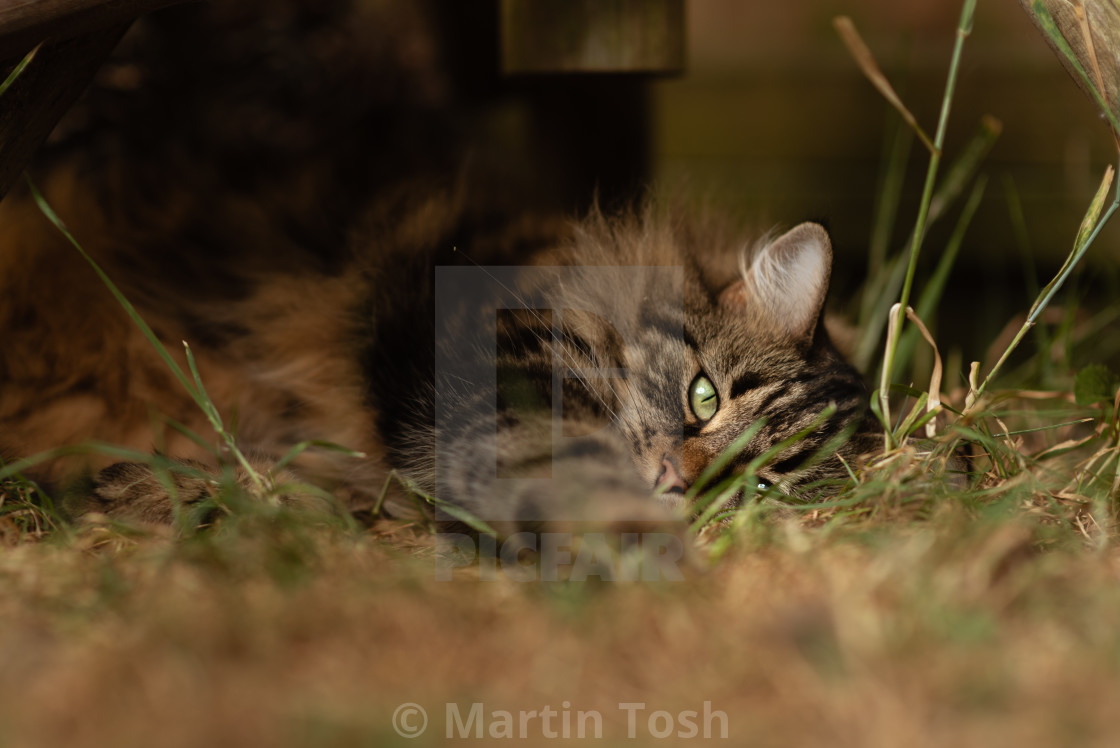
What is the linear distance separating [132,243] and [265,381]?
36 centimetres

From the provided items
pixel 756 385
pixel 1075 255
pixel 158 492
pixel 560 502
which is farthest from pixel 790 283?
pixel 158 492

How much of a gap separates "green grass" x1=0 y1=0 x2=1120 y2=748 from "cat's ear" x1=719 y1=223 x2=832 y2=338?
35 centimetres

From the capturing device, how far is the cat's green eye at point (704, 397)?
125 cm

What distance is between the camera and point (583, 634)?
2.41 ft

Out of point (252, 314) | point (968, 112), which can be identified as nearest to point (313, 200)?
point (252, 314)

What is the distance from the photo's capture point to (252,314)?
1498 millimetres

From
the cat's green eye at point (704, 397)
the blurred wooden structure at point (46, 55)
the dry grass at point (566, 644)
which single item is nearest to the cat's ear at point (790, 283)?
the cat's green eye at point (704, 397)

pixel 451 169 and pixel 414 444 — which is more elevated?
pixel 451 169

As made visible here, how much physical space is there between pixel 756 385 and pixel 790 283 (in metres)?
0.18

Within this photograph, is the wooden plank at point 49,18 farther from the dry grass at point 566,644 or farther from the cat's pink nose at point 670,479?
the cat's pink nose at point 670,479

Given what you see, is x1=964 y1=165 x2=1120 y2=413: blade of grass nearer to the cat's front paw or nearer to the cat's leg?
the cat's leg

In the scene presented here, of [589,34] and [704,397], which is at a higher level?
[589,34]

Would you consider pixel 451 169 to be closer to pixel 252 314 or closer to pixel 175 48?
pixel 252 314

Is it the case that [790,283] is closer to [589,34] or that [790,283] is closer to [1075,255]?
[1075,255]
